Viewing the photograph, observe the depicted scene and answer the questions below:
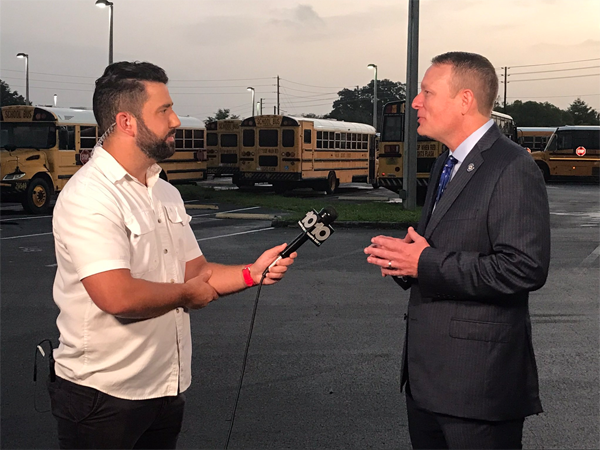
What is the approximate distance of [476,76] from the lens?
295cm

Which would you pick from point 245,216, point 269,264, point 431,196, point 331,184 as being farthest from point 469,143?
A: point 331,184

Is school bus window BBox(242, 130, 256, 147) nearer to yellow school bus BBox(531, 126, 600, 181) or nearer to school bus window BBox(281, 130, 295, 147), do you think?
school bus window BBox(281, 130, 295, 147)

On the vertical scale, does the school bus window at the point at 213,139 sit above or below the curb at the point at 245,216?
above

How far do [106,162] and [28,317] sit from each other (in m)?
5.49

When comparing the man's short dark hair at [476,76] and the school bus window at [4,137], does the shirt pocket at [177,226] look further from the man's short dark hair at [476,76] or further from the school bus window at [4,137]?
the school bus window at [4,137]

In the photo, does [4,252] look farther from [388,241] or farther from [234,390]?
[388,241]

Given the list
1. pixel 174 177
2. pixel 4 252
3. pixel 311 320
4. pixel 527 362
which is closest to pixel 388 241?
pixel 527 362

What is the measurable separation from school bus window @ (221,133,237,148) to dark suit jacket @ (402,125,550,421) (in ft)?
94.0

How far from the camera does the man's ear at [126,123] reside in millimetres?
2756

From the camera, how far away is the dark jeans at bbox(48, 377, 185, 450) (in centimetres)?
267

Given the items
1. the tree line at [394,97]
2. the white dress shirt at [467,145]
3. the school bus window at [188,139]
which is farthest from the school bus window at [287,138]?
the tree line at [394,97]

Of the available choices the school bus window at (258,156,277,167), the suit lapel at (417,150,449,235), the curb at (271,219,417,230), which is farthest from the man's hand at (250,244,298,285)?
the school bus window at (258,156,277,167)

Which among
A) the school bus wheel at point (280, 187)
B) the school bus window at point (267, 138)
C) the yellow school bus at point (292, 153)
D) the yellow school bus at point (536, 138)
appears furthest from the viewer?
the yellow school bus at point (536, 138)

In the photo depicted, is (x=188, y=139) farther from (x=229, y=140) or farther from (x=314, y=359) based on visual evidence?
(x=314, y=359)
